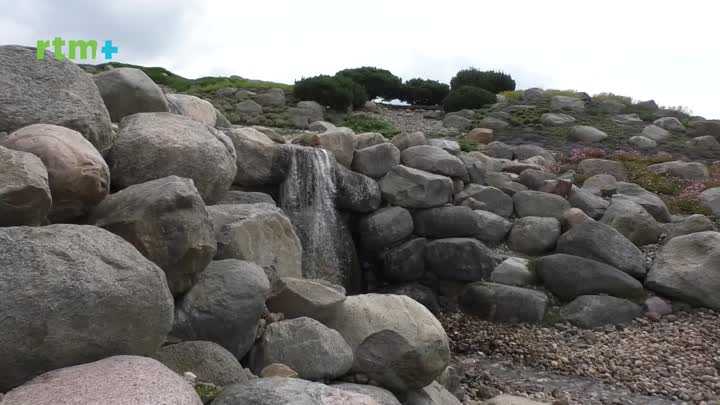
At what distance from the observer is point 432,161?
1227cm

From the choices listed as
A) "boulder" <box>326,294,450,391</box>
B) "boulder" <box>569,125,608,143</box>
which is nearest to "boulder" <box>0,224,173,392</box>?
"boulder" <box>326,294,450,391</box>

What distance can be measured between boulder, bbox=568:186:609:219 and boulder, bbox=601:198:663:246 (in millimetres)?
448

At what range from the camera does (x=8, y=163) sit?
4.02m

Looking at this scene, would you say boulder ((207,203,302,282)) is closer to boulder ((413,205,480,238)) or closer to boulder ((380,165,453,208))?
boulder ((380,165,453,208))

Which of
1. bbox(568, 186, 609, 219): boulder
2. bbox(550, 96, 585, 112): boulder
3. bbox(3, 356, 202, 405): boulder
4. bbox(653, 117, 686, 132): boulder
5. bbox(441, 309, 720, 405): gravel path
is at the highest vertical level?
bbox(550, 96, 585, 112): boulder

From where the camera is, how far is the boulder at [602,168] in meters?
15.5

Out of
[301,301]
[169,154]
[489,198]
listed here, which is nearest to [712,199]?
[489,198]

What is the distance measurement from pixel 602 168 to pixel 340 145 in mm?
7809

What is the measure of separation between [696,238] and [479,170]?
437 cm

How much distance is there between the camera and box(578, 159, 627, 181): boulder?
50.7 ft

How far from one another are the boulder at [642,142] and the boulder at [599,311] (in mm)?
10512

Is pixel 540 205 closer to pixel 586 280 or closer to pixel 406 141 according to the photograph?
pixel 586 280

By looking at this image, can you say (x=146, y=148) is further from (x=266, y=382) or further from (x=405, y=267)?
(x=405, y=267)

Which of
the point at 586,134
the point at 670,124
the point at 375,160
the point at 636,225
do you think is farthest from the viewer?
the point at 670,124
